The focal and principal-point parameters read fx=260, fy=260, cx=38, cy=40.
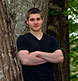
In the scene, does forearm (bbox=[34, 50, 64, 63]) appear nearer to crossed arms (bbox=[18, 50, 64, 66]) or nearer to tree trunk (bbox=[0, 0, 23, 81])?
crossed arms (bbox=[18, 50, 64, 66])

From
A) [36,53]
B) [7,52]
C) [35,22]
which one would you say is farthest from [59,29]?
[7,52]

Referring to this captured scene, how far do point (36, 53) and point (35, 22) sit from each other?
18.7 inches

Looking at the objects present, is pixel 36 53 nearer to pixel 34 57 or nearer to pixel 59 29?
pixel 34 57

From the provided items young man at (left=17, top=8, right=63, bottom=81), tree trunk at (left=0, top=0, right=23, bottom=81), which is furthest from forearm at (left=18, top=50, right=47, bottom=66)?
tree trunk at (left=0, top=0, right=23, bottom=81)

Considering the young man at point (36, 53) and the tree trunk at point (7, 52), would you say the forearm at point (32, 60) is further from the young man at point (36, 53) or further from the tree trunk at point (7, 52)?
the tree trunk at point (7, 52)

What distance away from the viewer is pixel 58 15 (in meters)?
8.20

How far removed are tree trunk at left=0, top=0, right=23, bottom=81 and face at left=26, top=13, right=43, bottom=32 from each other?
3.29ft

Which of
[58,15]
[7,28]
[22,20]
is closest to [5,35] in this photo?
[7,28]

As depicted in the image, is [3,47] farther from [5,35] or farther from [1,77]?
[1,77]

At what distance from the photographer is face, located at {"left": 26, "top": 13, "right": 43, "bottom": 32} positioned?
397 cm

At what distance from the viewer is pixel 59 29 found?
26.9ft

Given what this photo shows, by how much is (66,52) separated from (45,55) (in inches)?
191

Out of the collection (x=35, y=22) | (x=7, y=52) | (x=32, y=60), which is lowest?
(x=32, y=60)

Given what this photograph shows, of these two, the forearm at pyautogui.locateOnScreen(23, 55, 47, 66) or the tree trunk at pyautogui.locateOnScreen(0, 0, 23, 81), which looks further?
the forearm at pyautogui.locateOnScreen(23, 55, 47, 66)
